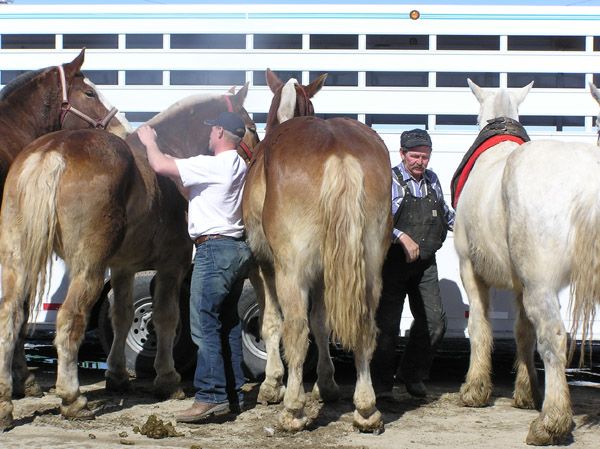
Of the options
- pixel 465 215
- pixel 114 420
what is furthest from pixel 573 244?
pixel 114 420

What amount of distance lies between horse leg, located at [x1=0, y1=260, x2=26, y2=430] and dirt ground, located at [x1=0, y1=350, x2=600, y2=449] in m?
0.18

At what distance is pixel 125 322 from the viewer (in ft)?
27.0

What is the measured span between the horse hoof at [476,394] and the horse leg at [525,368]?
0.78 feet

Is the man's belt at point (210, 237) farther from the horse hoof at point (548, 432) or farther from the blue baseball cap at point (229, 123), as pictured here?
the horse hoof at point (548, 432)

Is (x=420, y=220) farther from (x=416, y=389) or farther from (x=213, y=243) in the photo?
(x=213, y=243)

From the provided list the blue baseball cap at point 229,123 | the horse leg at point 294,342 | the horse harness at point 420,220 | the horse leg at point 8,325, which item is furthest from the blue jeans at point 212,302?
the horse harness at point 420,220

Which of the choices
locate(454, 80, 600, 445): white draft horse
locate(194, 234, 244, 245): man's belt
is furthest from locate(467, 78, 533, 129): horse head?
locate(194, 234, 244, 245): man's belt

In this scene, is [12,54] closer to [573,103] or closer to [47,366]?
[47,366]

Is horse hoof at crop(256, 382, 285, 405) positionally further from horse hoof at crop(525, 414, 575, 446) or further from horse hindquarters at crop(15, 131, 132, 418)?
horse hoof at crop(525, 414, 575, 446)

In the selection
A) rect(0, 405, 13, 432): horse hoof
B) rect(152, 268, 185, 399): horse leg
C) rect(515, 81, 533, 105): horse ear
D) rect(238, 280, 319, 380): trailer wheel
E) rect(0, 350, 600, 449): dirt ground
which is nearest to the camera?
rect(0, 350, 600, 449): dirt ground

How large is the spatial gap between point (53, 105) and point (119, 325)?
2.01m

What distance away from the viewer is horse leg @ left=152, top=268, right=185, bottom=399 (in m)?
7.99

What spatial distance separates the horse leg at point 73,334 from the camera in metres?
6.81

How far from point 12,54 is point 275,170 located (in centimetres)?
879
